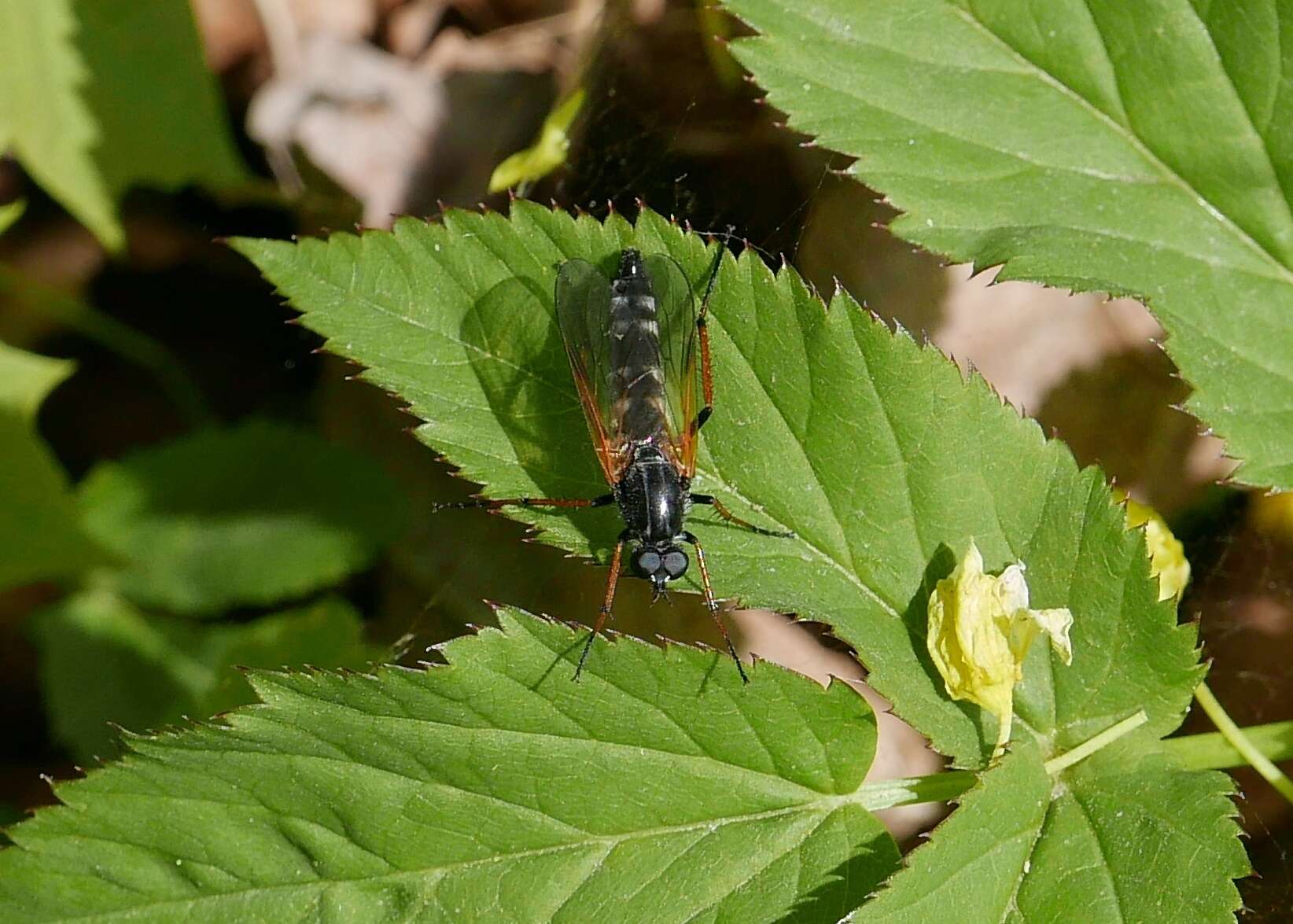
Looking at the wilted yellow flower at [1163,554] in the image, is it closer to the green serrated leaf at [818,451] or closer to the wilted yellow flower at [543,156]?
the green serrated leaf at [818,451]

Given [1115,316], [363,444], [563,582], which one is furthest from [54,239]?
[1115,316]

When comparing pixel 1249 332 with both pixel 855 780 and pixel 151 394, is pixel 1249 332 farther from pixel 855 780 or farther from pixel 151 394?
pixel 151 394

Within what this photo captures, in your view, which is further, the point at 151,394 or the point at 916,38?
the point at 151,394

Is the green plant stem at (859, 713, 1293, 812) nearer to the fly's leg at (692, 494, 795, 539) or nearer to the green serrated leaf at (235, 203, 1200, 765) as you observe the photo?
the green serrated leaf at (235, 203, 1200, 765)

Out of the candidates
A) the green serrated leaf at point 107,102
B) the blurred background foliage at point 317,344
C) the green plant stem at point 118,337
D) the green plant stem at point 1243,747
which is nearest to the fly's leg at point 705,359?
the blurred background foliage at point 317,344

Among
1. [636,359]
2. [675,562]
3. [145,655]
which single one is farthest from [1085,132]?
[145,655]

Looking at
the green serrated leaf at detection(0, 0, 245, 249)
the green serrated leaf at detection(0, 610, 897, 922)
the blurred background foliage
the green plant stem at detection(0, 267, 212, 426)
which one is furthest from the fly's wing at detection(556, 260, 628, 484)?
the green plant stem at detection(0, 267, 212, 426)
